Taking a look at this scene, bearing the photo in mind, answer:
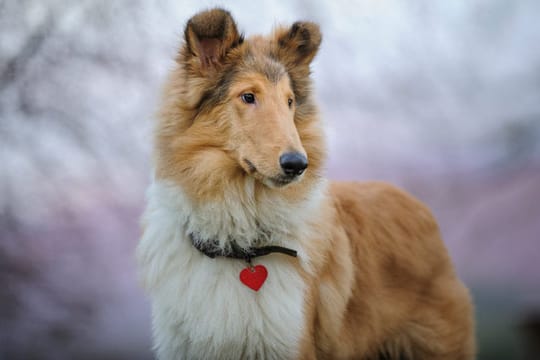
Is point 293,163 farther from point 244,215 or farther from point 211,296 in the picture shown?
point 211,296

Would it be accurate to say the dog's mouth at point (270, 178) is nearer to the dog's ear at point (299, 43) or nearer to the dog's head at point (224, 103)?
the dog's head at point (224, 103)

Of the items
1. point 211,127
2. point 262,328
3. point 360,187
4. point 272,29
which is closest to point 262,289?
point 262,328

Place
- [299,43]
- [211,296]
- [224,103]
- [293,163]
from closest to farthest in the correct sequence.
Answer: [293,163]
[211,296]
[224,103]
[299,43]

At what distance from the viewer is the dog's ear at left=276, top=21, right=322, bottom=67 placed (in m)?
3.02

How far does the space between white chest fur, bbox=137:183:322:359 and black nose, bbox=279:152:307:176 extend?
1.40 ft

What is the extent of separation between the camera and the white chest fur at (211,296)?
263 centimetres

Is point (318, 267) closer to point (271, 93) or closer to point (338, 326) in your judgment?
point (338, 326)

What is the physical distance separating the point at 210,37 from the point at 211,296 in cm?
125

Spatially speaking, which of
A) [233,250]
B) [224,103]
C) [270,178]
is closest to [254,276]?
[233,250]

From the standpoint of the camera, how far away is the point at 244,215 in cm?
276

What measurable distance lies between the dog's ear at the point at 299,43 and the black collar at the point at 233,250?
0.98 meters

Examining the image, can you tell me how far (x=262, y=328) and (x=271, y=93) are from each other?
1107mm

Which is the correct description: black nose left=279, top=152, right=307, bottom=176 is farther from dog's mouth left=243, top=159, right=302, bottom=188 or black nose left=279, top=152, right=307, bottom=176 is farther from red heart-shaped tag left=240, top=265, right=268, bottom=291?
red heart-shaped tag left=240, top=265, right=268, bottom=291

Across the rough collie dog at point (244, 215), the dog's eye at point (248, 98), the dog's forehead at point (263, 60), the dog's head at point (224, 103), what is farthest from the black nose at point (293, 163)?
the dog's forehead at point (263, 60)
